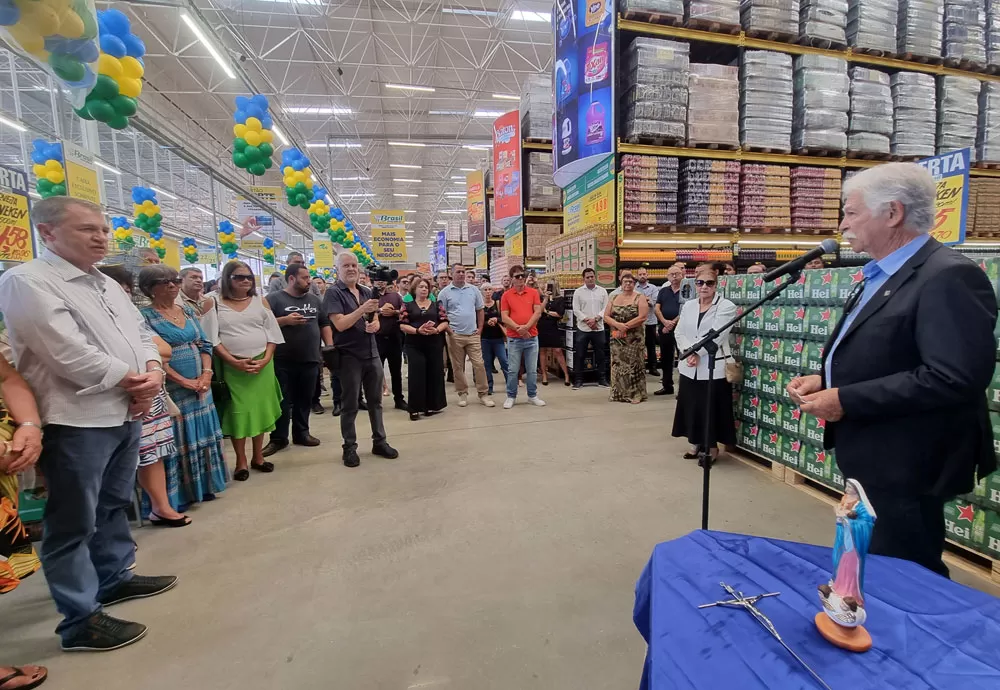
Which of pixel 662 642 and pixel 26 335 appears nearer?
pixel 662 642

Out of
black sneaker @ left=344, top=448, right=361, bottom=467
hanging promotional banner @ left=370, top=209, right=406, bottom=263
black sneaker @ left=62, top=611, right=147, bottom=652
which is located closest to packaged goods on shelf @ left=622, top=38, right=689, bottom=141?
black sneaker @ left=344, top=448, right=361, bottom=467

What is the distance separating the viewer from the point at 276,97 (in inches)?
492

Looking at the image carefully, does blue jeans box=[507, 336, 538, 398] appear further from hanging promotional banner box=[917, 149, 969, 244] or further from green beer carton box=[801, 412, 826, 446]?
hanging promotional banner box=[917, 149, 969, 244]

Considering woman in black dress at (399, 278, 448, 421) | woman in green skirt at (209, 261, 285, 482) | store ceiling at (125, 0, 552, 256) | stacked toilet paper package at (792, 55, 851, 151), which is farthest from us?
store ceiling at (125, 0, 552, 256)

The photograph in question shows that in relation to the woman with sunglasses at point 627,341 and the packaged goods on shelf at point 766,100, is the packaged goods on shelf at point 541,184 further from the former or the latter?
the woman with sunglasses at point 627,341

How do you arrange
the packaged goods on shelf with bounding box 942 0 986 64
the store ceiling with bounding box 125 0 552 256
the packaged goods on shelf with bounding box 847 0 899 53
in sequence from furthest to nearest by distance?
the store ceiling with bounding box 125 0 552 256
the packaged goods on shelf with bounding box 942 0 986 64
the packaged goods on shelf with bounding box 847 0 899 53

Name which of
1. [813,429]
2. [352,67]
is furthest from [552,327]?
[352,67]

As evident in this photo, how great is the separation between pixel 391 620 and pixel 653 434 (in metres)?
3.02

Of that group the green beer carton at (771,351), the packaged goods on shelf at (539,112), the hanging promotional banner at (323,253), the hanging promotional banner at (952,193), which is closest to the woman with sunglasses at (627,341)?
the green beer carton at (771,351)

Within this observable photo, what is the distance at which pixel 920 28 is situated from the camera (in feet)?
20.5

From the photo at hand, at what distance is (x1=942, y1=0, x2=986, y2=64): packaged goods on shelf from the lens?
20.7ft

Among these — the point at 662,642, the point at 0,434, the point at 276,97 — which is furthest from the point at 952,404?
the point at 276,97

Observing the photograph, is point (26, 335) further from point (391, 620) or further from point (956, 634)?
point (956, 634)

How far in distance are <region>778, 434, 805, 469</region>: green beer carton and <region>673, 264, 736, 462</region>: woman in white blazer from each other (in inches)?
16.5
